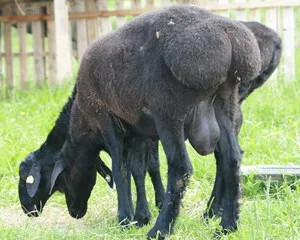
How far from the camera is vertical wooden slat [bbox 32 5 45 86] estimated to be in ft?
46.0

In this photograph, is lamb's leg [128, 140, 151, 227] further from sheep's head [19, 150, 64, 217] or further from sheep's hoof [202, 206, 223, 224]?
sheep's head [19, 150, 64, 217]

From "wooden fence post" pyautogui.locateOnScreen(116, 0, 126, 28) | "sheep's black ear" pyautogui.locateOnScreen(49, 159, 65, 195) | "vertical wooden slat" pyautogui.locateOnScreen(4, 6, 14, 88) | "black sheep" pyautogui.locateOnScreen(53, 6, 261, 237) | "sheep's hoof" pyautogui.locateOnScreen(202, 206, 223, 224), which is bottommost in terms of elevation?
"vertical wooden slat" pyautogui.locateOnScreen(4, 6, 14, 88)

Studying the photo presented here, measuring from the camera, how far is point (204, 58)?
5480 millimetres

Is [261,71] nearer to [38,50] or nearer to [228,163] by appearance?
[228,163]

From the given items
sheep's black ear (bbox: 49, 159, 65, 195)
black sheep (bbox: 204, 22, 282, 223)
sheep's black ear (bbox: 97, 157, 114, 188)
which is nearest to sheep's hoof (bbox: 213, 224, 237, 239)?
black sheep (bbox: 204, 22, 282, 223)

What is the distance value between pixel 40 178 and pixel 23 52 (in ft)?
23.1

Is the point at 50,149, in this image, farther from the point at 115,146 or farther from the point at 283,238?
the point at 283,238

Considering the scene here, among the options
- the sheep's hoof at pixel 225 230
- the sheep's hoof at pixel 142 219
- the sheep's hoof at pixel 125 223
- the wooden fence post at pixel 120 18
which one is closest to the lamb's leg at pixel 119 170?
the sheep's hoof at pixel 125 223

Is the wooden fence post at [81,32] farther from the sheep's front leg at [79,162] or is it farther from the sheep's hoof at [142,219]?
the sheep's hoof at [142,219]

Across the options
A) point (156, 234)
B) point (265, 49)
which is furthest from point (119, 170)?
point (265, 49)

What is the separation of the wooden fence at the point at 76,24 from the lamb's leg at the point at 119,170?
566cm

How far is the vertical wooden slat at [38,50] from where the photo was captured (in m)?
14.0

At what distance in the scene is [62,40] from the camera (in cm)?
1255

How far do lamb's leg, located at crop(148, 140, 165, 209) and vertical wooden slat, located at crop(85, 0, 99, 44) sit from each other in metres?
6.45
